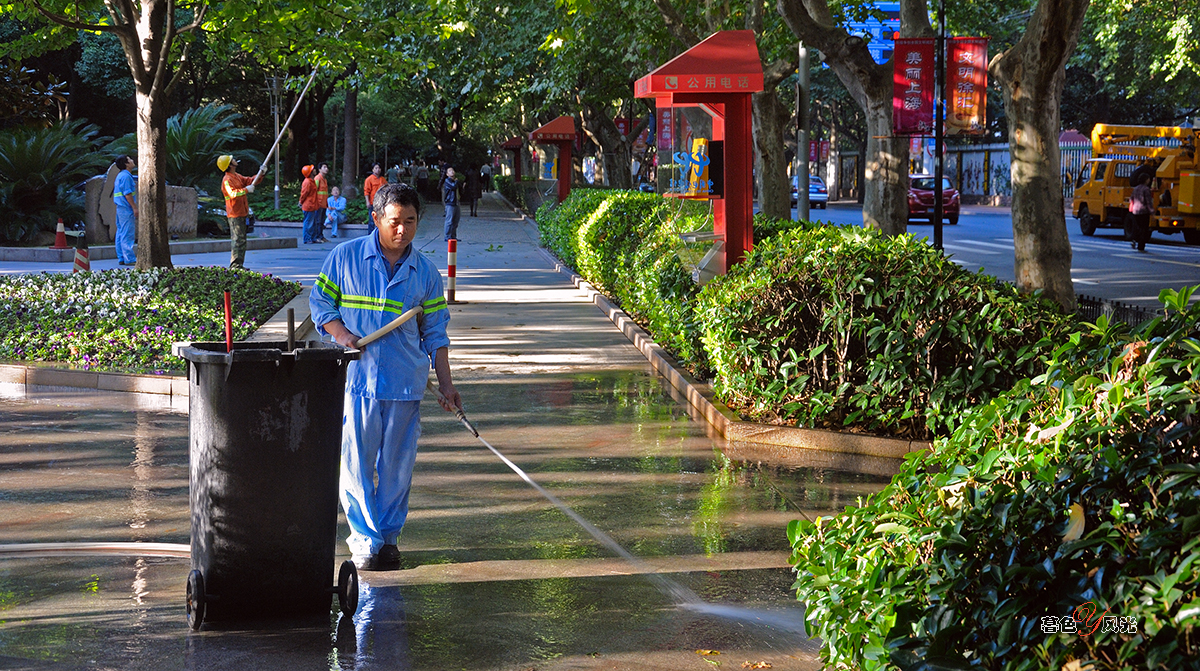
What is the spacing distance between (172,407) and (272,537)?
215 inches

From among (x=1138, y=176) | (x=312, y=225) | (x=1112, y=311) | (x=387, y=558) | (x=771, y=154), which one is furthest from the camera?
(x=1138, y=176)

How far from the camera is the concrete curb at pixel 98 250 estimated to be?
24.4 meters

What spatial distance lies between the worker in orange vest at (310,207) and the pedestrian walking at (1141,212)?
18747 mm

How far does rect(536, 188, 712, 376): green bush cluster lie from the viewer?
11492 mm

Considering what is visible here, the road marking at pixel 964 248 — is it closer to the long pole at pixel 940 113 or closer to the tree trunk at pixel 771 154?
the long pole at pixel 940 113

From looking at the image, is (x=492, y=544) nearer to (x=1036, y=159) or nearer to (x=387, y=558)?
(x=387, y=558)

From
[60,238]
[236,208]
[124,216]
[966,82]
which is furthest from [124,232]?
[966,82]

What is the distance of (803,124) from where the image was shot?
20.2m

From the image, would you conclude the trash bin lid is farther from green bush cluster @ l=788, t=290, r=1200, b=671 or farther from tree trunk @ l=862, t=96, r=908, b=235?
tree trunk @ l=862, t=96, r=908, b=235

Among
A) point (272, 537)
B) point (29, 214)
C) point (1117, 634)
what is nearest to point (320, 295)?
point (272, 537)

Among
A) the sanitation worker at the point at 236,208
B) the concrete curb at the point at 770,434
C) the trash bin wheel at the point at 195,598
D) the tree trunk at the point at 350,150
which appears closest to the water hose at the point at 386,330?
the trash bin wheel at the point at 195,598

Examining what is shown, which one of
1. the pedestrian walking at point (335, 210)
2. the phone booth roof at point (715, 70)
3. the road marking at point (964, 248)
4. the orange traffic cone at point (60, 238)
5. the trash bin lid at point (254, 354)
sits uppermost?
the phone booth roof at point (715, 70)

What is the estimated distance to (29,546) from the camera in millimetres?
5859

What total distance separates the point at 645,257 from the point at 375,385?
8.65 meters
